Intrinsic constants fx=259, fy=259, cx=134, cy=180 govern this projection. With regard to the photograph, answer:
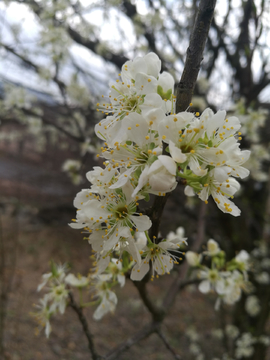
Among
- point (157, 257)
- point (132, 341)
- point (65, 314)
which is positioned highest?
point (157, 257)

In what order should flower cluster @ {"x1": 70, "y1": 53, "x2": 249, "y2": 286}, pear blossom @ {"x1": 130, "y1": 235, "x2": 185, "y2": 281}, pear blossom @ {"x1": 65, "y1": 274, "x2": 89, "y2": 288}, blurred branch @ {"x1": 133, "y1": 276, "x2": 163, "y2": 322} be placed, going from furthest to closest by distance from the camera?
pear blossom @ {"x1": 65, "y1": 274, "x2": 89, "y2": 288}
blurred branch @ {"x1": 133, "y1": 276, "x2": 163, "y2": 322}
pear blossom @ {"x1": 130, "y1": 235, "x2": 185, "y2": 281}
flower cluster @ {"x1": 70, "y1": 53, "x2": 249, "y2": 286}

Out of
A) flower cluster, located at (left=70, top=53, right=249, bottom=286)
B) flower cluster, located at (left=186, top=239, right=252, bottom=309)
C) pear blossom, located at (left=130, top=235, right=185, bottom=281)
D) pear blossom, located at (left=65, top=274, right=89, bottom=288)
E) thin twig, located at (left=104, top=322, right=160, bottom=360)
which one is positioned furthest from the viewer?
flower cluster, located at (left=186, top=239, right=252, bottom=309)

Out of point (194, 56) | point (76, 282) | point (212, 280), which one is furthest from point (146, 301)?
point (194, 56)

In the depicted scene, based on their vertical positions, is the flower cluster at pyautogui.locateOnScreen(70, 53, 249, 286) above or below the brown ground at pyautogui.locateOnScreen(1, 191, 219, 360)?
above

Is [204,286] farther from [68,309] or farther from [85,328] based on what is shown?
[68,309]

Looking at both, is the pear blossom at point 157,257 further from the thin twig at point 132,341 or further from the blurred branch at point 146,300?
the thin twig at point 132,341

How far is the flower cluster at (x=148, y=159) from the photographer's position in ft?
2.15

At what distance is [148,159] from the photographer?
0.72 m

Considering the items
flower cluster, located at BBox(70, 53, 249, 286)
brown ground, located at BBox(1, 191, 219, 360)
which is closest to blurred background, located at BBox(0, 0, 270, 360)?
brown ground, located at BBox(1, 191, 219, 360)

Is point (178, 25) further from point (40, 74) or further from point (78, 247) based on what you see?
point (78, 247)

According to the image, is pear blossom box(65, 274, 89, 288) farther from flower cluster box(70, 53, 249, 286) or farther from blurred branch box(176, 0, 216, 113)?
blurred branch box(176, 0, 216, 113)

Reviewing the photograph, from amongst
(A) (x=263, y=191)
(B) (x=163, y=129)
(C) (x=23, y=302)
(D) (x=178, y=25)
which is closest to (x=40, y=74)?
(D) (x=178, y=25)

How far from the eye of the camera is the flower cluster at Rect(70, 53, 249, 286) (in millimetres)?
657

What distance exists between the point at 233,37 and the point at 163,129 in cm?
333
